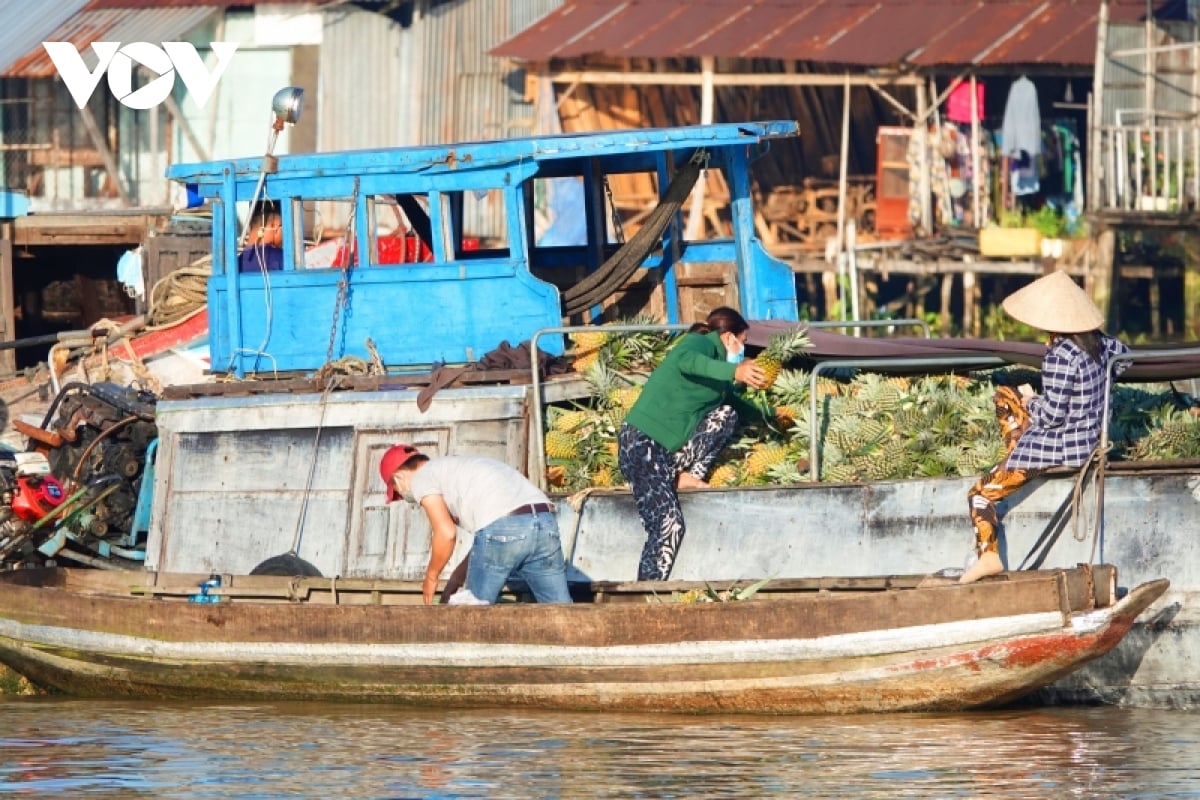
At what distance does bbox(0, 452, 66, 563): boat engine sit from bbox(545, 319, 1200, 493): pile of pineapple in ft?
11.5

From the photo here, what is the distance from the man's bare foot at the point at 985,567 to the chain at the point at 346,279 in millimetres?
4320

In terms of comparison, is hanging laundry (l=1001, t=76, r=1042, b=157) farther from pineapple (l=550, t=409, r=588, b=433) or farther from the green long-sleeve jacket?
the green long-sleeve jacket

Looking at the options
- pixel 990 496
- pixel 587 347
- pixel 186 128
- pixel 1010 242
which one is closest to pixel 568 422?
pixel 587 347

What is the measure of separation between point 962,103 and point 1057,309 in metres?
17.0

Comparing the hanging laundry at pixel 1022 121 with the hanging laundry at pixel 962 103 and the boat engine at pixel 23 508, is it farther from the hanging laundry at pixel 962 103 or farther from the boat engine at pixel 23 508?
the boat engine at pixel 23 508

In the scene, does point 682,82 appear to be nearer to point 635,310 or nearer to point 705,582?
point 635,310

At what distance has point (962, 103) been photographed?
26781 millimetres

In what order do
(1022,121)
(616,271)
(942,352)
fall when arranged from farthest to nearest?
(1022,121)
(616,271)
(942,352)

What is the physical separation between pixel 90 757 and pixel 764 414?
430cm

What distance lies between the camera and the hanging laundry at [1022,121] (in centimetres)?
2584

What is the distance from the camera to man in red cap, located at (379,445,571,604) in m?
10.3

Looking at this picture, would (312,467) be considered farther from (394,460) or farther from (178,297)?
(178,297)

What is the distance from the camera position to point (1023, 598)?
9789mm

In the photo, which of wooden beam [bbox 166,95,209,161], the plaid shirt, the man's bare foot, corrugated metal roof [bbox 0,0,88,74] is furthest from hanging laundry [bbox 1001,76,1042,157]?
the man's bare foot
